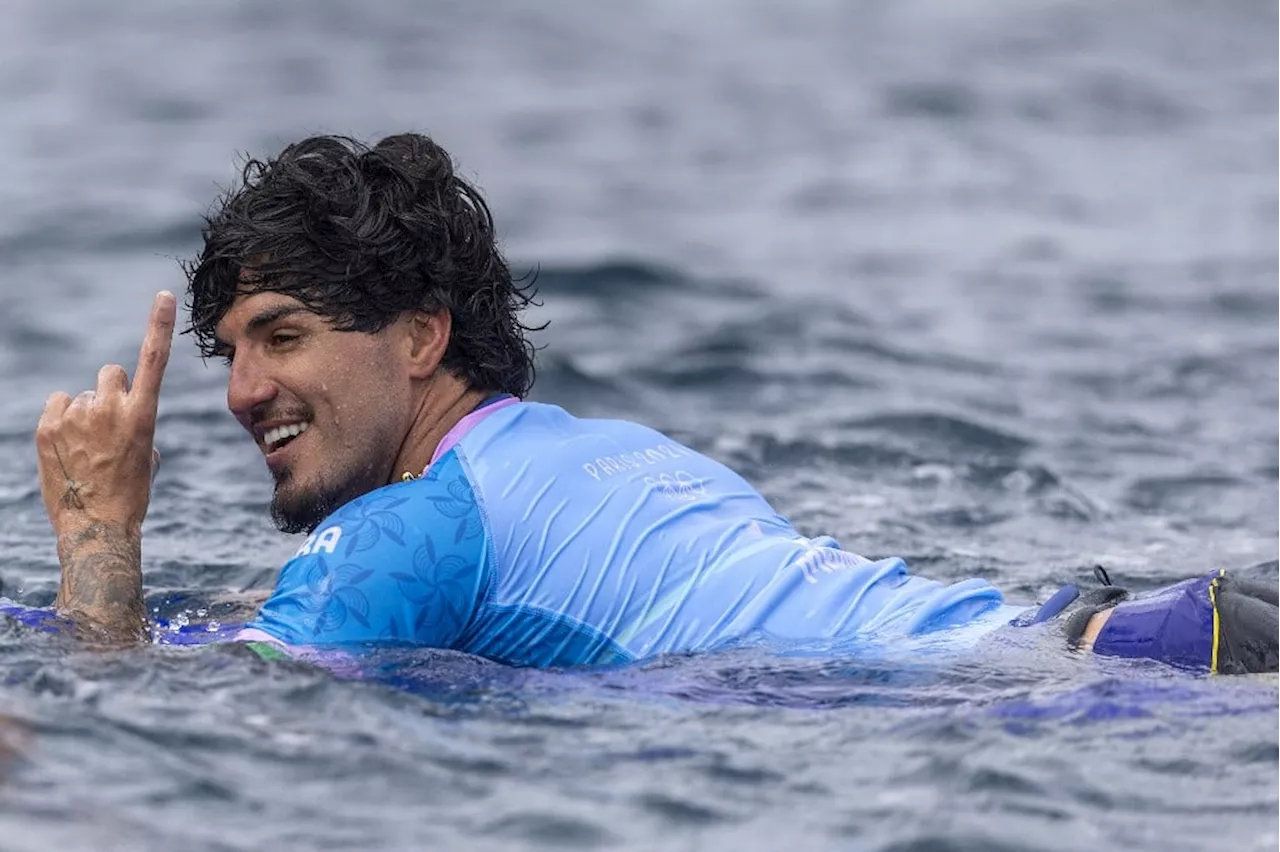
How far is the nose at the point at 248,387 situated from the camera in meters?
6.50

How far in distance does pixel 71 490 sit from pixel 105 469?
0.14 metres

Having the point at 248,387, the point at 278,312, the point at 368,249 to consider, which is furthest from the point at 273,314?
the point at 368,249

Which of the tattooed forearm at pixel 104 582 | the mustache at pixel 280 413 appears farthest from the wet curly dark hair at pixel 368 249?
Result: the tattooed forearm at pixel 104 582

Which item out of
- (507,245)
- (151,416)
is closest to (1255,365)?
(507,245)

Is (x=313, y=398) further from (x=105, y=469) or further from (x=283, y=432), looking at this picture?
(x=105, y=469)

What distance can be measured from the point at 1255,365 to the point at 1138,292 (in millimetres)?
2137

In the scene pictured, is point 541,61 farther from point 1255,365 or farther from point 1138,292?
point 1255,365

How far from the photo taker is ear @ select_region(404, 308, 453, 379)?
262 inches

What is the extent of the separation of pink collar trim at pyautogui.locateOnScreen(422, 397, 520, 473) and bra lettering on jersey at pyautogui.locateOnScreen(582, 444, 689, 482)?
42cm

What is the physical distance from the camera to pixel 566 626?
6184 millimetres

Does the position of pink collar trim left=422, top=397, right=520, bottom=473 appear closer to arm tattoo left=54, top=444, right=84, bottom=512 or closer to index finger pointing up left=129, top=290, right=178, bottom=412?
index finger pointing up left=129, top=290, right=178, bottom=412

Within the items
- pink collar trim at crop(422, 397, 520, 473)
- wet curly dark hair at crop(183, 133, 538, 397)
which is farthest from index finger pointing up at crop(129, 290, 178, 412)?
pink collar trim at crop(422, 397, 520, 473)

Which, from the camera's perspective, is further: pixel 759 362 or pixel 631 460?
pixel 759 362

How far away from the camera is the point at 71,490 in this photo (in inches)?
257
